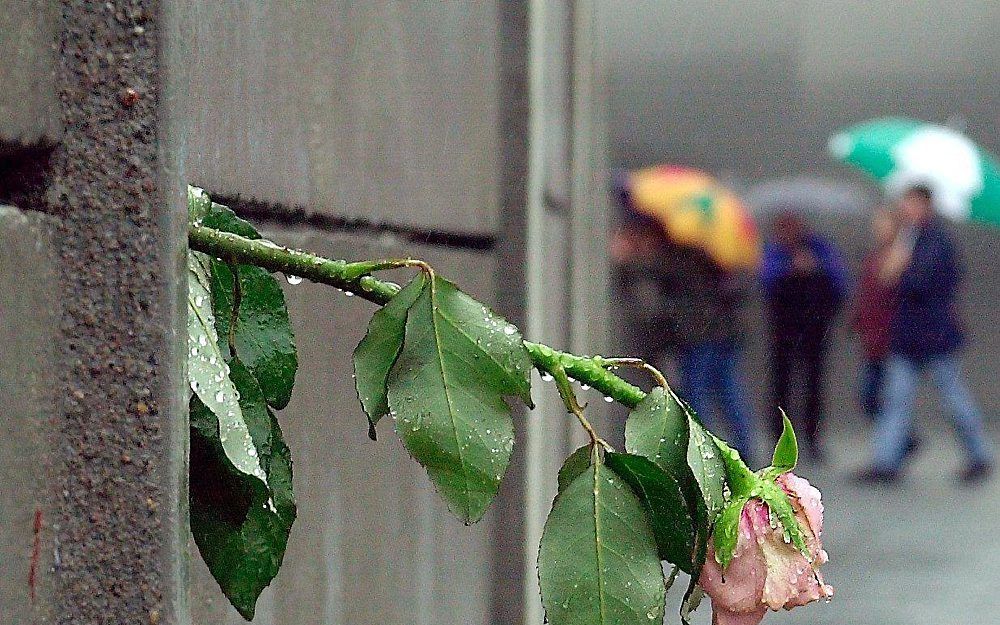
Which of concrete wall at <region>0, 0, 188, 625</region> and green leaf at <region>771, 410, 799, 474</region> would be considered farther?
green leaf at <region>771, 410, 799, 474</region>

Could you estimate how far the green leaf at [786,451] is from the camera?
0.95 metres

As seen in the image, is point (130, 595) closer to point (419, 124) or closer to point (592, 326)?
point (419, 124)

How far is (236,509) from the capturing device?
93cm

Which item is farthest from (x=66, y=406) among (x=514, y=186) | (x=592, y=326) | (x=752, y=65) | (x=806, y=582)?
(x=752, y=65)

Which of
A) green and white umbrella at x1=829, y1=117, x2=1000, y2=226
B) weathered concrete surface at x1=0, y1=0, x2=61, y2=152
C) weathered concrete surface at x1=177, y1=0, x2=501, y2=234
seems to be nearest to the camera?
weathered concrete surface at x1=0, y1=0, x2=61, y2=152

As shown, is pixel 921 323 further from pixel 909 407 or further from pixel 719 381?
pixel 719 381

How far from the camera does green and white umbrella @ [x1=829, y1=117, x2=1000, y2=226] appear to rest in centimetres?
910

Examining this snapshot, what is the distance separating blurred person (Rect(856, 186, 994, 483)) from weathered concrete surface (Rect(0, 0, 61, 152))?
8.31 m

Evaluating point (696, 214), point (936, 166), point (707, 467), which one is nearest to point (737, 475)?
point (707, 467)

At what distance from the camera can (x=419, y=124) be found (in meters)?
2.17

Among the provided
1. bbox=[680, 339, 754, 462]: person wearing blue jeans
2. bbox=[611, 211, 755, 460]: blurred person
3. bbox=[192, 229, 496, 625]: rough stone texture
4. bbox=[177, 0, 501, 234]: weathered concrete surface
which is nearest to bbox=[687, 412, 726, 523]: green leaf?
bbox=[177, 0, 501, 234]: weathered concrete surface

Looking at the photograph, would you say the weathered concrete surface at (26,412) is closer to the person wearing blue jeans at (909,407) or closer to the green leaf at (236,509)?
the green leaf at (236,509)

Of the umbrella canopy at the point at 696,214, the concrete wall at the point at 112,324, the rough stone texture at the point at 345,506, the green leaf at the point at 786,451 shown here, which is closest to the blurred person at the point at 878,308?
the umbrella canopy at the point at 696,214

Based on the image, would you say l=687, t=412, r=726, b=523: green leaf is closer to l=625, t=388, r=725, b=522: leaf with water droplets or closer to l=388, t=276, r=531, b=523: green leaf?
l=625, t=388, r=725, b=522: leaf with water droplets
